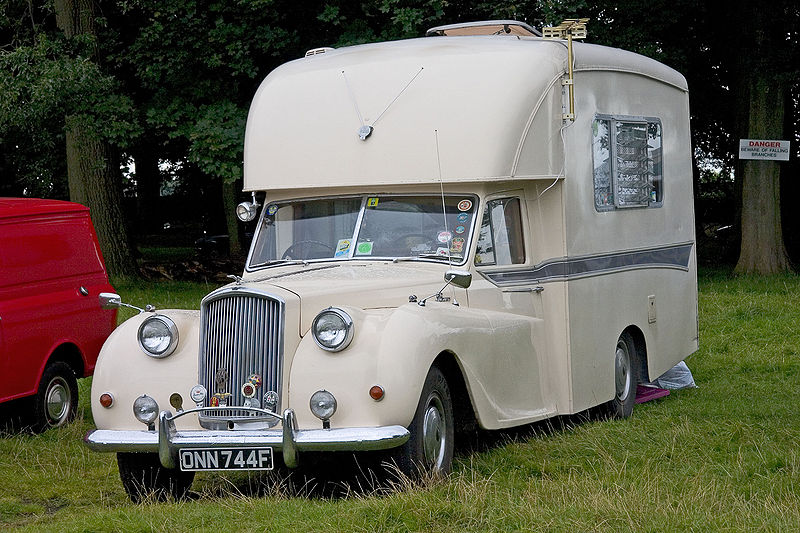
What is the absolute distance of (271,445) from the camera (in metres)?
6.95

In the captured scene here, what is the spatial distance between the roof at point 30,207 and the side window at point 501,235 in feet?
13.7

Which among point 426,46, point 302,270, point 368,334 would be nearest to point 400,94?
point 426,46

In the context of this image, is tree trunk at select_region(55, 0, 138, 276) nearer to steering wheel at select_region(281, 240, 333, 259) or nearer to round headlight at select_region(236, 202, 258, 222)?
round headlight at select_region(236, 202, 258, 222)

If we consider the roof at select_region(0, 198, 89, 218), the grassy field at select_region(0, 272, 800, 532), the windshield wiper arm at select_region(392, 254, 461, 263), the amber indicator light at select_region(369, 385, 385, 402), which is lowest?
the grassy field at select_region(0, 272, 800, 532)

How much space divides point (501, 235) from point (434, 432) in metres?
2.11

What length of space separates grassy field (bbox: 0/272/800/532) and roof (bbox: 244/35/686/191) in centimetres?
219

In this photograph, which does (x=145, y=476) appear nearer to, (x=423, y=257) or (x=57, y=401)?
(x=423, y=257)

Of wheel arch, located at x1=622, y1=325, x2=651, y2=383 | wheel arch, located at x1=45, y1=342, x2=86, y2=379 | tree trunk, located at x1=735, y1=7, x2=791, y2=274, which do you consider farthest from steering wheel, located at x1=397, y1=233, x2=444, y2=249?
tree trunk, located at x1=735, y1=7, x2=791, y2=274

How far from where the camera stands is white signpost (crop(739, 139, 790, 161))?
20.5 meters

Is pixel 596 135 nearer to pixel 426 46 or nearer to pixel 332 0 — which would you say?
pixel 426 46

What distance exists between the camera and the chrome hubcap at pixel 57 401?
10539 millimetres

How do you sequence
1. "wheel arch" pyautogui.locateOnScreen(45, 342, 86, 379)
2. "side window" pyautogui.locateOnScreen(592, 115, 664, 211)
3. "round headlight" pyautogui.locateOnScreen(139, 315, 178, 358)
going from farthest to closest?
"wheel arch" pyautogui.locateOnScreen(45, 342, 86, 379) < "side window" pyautogui.locateOnScreen(592, 115, 664, 211) < "round headlight" pyautogui.locateOnScreen(139, 315, 178, 358)

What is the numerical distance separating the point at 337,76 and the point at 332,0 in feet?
40.2

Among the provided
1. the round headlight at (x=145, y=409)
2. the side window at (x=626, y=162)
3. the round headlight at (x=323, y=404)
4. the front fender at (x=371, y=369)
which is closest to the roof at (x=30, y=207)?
the round headlight at (x=145, y=409)
